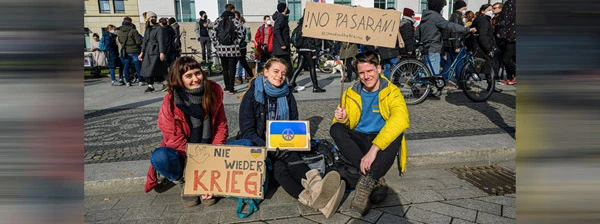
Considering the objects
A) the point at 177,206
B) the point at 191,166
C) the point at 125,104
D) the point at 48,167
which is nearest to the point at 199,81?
the point at 191,166

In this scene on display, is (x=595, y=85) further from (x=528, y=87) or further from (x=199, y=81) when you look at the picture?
(x=199, y=81)

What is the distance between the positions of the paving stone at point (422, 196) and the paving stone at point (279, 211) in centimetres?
93

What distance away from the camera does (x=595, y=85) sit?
433 mm

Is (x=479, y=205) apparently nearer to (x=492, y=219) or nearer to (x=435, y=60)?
(x=492, y=219)

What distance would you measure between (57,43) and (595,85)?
0.64 metres

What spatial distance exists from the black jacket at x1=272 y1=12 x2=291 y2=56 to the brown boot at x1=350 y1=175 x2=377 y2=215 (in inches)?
193

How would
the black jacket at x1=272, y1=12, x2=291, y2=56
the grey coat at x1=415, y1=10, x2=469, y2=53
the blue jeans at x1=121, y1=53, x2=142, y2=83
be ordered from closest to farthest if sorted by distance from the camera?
the grey coat at x1=415, y1=10, x2=469, y2=53 → the black jacket at x1=272, y1=12, x2=291, y2=56 → the blue jeans at x1=121, y1=53, x2=142, y2=83

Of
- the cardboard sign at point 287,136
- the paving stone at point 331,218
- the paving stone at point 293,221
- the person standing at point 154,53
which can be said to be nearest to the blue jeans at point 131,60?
the person standing at point 154,53

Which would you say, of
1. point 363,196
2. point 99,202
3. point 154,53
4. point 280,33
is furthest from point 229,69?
point 363,196

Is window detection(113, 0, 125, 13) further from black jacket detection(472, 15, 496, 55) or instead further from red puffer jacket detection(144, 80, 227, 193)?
red puffer jacket detection(144, 80, 227, 193)

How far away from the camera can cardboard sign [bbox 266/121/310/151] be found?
312cm

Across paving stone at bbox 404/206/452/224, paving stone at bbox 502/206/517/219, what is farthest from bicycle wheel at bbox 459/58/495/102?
paving stone at bbox 404/206/452/224

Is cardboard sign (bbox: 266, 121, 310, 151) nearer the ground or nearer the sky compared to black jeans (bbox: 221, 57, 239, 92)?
nearer the ground

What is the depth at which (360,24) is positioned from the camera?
3447 mm
